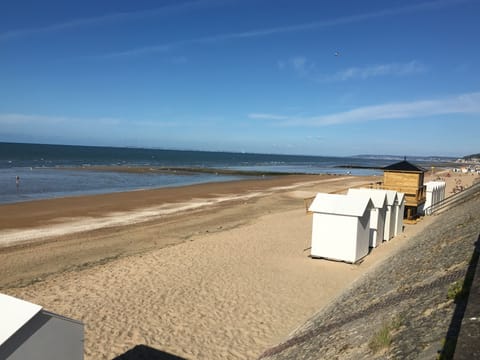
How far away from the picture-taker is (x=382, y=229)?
634 inches

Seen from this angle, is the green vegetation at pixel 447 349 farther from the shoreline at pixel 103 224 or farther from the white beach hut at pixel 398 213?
the white beach hut at pixel 398 213

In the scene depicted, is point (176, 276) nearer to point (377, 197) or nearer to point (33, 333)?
point (33, 333)

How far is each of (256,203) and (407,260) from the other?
2110 centimetres

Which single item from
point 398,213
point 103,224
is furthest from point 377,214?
point 103,224

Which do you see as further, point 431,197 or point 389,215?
point 431,197

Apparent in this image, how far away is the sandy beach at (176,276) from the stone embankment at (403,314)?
1.36m

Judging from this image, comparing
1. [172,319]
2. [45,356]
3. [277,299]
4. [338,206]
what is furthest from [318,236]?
[45,356]

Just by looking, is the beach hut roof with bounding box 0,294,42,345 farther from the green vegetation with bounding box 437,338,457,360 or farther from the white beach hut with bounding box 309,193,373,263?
the white beach hut with bounding box 309,193,373,263

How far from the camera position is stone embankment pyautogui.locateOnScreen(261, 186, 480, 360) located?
4.61 m

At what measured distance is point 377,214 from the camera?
602 inches

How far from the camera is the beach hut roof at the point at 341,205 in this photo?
12.9 m

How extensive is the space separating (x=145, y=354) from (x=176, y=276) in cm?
453

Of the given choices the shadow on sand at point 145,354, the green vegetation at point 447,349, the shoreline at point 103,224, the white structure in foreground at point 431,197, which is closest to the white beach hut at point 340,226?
the shoreline at point 103,224

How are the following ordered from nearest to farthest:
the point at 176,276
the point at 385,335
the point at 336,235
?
1. the point at 385,335
2. the point at 176,276
3. the point at 336,235
